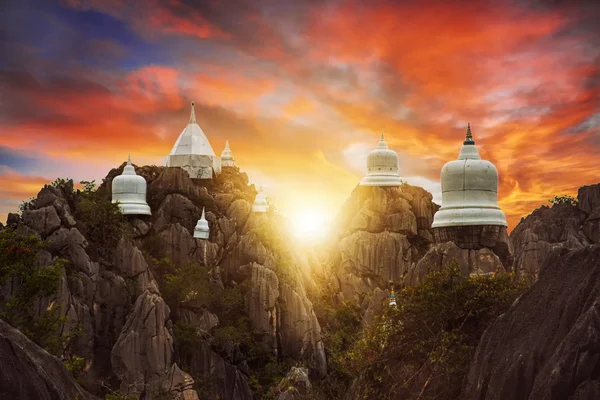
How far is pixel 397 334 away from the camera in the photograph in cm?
2338

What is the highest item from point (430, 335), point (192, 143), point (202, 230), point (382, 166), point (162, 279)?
point (192, 143)

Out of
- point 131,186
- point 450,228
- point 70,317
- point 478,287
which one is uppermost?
point 131,186

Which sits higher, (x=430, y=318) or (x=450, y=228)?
(x=450, y=228)

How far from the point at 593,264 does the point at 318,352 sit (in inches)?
2406

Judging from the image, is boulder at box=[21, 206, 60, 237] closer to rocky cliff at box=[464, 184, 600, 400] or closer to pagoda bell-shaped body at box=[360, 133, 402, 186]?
pagoda bell-shaped body at box=[360, 133, 402, 186]

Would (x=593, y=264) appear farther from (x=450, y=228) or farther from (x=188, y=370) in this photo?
(x=188, y=370)

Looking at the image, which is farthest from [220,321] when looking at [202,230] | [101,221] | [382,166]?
[382,166]

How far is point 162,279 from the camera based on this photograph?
247ft

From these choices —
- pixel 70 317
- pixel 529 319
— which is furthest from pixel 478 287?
pixel 70 317

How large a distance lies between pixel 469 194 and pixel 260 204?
209 feet

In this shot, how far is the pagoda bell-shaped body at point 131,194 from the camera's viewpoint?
260 feet

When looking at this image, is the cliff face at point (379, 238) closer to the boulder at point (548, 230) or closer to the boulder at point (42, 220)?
the boulder at point (548, 230)

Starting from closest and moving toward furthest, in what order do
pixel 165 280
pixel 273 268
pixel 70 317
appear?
pixel 70 317 < pixel 165 280 < pixel 273 268

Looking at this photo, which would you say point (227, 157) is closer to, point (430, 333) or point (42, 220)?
point (42, 220)
